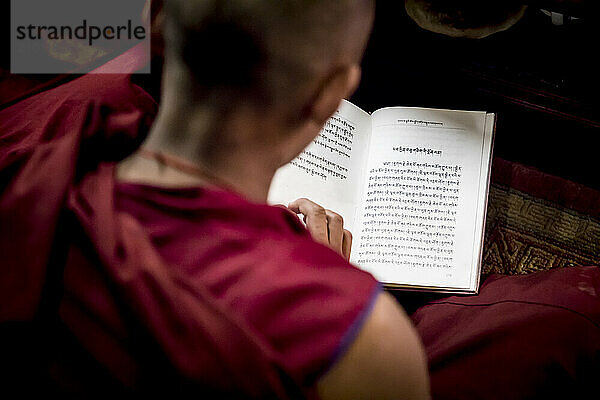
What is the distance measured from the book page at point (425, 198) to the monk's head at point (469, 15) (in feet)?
1.03

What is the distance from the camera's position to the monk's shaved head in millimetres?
657

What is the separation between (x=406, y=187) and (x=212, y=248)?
0.70 meters

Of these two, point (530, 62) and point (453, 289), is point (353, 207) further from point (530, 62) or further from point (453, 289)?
point (530, 62)

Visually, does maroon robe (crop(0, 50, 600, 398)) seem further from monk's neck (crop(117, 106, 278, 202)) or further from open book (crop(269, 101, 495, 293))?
open book (crop(269, 101, 495, 293))

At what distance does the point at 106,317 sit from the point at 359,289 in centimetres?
26

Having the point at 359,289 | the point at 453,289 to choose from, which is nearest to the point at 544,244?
the point at 453,289

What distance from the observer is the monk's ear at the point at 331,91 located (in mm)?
728

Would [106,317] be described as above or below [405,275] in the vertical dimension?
above

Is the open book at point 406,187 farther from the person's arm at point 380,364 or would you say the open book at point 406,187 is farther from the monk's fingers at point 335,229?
the person's arm at point 380,364

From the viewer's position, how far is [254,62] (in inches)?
26.4

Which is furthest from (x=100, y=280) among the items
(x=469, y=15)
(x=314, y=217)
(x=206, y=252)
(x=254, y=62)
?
(x=469, y=15)

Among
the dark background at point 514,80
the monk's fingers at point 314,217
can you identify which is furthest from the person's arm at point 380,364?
the dark background at point 514,80

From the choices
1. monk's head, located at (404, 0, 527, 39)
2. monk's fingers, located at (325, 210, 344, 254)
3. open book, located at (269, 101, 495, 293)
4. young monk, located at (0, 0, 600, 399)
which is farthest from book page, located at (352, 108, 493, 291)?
young monk, located at (0, 0, 600, 399)

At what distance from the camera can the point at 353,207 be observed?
1280 mm
